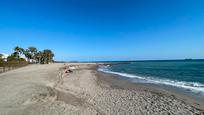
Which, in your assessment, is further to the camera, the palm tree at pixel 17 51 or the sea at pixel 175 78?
the palm tree at pixel 17 51

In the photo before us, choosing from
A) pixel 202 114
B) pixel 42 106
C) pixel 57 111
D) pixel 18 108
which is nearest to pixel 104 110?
pixel 57 111

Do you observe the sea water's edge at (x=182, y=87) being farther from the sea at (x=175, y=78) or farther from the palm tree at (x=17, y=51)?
the palm tree at (x=17, y=51)

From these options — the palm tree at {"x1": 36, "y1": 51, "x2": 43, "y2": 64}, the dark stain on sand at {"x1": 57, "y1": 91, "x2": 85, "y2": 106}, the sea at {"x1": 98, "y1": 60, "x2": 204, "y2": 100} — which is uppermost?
the palm tree at {"x1": 36, "y1": 51, "x2": 43, "y2": 64}

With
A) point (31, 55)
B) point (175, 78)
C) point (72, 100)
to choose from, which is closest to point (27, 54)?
point (31, 55)

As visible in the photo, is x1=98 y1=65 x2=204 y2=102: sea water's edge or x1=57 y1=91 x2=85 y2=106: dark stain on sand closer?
x1=57 y1=91 x2=85 y2=106: dark stain on sand

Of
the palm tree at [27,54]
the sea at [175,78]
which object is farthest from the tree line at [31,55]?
the sea at [175,78]

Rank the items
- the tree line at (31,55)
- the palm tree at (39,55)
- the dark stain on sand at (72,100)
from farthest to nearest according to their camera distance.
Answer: the palm tree at (39,55) < the tree line at (31,55) < the dark stain on sand at (72,100)

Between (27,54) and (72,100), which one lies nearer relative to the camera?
(72,100)

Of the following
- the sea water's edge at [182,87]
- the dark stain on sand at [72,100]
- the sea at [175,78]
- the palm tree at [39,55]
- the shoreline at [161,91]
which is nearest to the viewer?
the dark stain on sand at [72,100]

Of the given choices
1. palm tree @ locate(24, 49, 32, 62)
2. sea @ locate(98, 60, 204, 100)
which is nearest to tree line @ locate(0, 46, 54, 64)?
palm tree @ locate(24, 49, 32, 62)

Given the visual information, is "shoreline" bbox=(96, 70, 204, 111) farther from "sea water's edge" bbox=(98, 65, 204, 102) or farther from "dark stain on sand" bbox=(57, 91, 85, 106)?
"dark stain on sand" bbox=(57, 91, 85, 106)

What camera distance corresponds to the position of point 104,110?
23.7 feet

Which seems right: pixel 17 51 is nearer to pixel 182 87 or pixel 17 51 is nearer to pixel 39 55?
pixel 39 55

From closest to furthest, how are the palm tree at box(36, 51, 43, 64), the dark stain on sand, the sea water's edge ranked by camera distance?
the dark stain on sand < the sea water's edge < the palm tree at box(36, 51, 43, 64)
